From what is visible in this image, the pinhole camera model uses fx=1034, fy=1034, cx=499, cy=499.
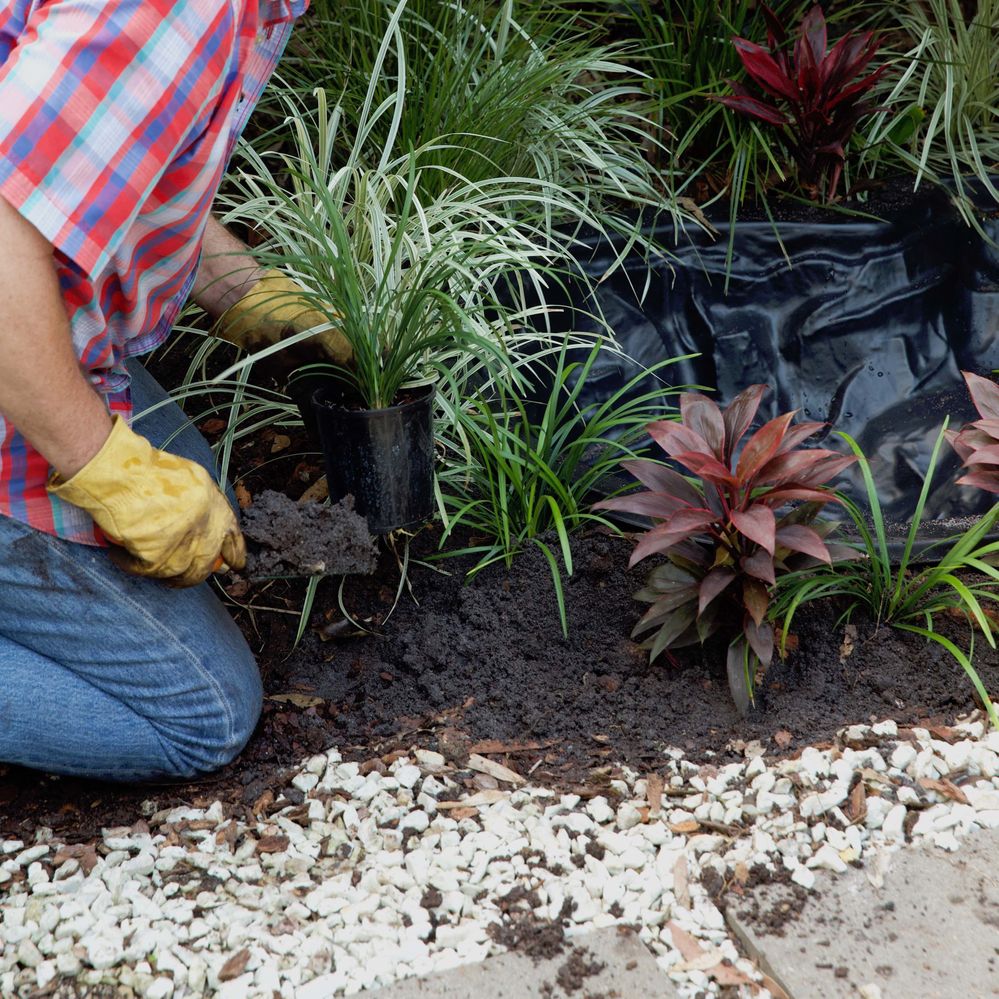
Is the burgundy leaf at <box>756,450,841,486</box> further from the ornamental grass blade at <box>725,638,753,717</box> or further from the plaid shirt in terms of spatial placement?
the plaid shirt

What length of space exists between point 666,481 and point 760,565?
0.75 ft

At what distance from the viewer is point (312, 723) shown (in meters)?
1.85

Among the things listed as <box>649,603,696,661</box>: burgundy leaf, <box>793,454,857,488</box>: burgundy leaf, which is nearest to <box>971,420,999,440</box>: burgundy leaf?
<box>793,454,857,488</box>: burgundy leaf

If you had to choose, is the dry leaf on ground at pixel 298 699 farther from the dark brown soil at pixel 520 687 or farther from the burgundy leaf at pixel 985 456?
the burgundy leaf at pixel 985 456

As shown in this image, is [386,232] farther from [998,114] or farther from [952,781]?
[998,114]

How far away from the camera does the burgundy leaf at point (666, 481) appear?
1808mm

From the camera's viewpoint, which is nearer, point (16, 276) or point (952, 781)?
point (16, 276)

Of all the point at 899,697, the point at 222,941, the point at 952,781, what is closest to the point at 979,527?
the point at 899,697

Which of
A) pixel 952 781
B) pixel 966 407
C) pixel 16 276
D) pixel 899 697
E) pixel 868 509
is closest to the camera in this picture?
pixel 16 276

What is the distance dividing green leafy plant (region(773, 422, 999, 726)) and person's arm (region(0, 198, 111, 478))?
1141 millimetres

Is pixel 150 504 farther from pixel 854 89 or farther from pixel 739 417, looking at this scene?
pixel 854 89

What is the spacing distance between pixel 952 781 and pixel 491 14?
228 cm

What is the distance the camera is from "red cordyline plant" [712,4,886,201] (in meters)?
2.57

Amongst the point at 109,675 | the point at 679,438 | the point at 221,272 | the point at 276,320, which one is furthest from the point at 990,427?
the point at 109,675
